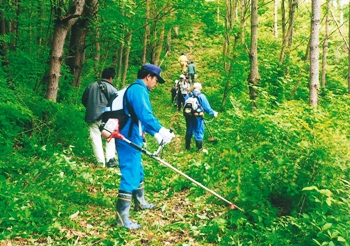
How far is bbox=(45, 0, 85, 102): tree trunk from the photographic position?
7094 mm

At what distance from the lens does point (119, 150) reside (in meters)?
4.84

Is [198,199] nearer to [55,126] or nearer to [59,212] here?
[59,212]

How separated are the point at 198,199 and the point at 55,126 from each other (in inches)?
152

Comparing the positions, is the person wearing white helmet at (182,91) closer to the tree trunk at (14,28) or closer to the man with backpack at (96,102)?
the tree trunk at (14,28)

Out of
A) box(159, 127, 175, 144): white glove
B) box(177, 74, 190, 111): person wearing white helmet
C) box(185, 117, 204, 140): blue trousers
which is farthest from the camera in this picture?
box(177, 74, 190, 111): person wearing white helmet

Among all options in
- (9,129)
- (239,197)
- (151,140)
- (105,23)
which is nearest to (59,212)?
(9,129)

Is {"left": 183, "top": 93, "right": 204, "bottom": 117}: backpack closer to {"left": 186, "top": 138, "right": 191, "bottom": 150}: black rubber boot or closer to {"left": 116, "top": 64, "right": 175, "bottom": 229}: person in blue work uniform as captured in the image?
{"left": 186, "top": 138, "right": 191, "bottom": 150}: black rubber boot

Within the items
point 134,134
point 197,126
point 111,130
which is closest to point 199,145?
point 197,126

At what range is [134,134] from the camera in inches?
192

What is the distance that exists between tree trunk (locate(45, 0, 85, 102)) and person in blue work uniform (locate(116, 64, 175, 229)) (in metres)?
3.16

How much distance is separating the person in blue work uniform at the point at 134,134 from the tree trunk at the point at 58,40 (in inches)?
124

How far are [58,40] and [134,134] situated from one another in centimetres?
357

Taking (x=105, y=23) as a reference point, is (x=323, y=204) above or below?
below

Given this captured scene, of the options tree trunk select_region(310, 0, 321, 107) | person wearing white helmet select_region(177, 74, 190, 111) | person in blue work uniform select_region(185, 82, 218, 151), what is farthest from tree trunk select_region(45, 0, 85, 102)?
person wearing white helmet select_region(177, 74, 190, 111)
